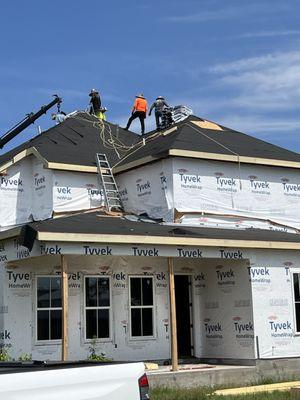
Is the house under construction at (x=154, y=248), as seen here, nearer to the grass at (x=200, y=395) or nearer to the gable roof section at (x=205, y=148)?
the gable roof section at (x=205, y=148)

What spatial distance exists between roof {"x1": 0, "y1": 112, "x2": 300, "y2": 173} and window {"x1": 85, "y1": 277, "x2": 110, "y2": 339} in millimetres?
3916

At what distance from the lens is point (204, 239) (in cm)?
1555

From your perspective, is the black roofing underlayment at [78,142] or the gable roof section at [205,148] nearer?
the gable roof section at [205,148]

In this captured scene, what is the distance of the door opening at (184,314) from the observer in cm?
1808

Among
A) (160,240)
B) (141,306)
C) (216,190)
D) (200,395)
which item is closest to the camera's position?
(200,395)

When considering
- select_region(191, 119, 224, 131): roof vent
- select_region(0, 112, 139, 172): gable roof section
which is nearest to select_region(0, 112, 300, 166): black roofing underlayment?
select_region(0, 112, 139, 172): gable roof section

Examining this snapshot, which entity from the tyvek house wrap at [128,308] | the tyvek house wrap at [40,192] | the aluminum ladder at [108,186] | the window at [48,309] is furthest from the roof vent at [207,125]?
the window at [48,309]

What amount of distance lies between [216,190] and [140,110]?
6274 millimetres

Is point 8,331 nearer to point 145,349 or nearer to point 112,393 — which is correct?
point 145,349

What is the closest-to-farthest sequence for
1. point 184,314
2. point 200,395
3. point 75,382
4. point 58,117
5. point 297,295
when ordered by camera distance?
point 75,382 → point 200,395 → point 297,295 → point 184,314 → point 58,117

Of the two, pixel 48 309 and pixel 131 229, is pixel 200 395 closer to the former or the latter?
pixel 131 229

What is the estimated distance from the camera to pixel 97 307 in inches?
658

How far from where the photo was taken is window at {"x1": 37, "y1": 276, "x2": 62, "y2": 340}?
16109mm

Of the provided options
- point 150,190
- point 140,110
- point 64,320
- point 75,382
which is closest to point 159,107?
point 140,110
